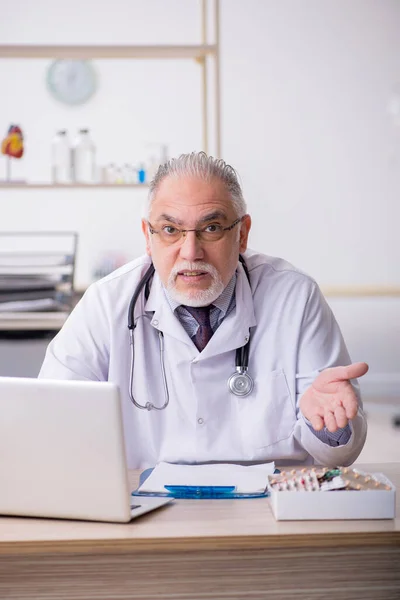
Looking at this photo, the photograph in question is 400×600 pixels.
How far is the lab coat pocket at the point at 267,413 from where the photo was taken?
5.69 feet

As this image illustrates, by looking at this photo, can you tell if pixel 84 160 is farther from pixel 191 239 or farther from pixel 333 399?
pixel 333 399

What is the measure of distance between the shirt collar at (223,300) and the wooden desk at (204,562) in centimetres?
72

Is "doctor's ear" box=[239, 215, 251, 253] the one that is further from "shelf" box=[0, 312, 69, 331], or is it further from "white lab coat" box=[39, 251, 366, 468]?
"shelf" box=[0, 312, 69, 331]

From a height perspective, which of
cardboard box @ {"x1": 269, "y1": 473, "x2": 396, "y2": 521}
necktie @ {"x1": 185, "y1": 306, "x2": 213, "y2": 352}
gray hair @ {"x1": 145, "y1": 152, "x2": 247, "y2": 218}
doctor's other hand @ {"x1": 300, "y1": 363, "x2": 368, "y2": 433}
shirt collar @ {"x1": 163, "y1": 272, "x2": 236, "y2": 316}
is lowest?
cardboard box @ {"x1": 269, "y1": 473, "x2": 396, "y2": 521}

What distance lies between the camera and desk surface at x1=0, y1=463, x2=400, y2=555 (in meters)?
1.13

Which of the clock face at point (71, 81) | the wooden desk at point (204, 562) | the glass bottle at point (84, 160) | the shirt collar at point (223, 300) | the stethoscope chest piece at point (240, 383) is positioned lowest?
the wooden desk at point (204, 562)

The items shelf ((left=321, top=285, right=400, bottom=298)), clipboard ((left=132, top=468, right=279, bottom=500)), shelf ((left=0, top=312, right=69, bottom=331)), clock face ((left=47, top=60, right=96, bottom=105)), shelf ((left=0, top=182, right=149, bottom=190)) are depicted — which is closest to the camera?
clipboard ((left=132, top=468, right=279, bottom=500))

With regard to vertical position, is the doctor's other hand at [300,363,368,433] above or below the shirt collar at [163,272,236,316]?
below

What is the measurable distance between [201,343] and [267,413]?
8.4 inches

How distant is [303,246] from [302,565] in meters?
4.53

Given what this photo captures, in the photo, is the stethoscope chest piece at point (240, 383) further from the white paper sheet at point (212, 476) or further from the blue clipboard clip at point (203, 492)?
the blue clipboard clip at point (203, 492)

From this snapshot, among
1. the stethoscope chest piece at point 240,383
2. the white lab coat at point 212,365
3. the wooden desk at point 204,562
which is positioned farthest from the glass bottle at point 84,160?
the wooden desk at point 204,562

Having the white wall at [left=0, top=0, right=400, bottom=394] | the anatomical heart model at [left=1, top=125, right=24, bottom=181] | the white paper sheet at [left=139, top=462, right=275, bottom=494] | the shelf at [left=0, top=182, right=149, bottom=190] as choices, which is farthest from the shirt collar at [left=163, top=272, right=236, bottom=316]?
the white wall at [left=0, top=0, right=400, bottom=394]

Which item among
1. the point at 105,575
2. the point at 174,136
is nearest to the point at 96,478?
the point at 105,575
